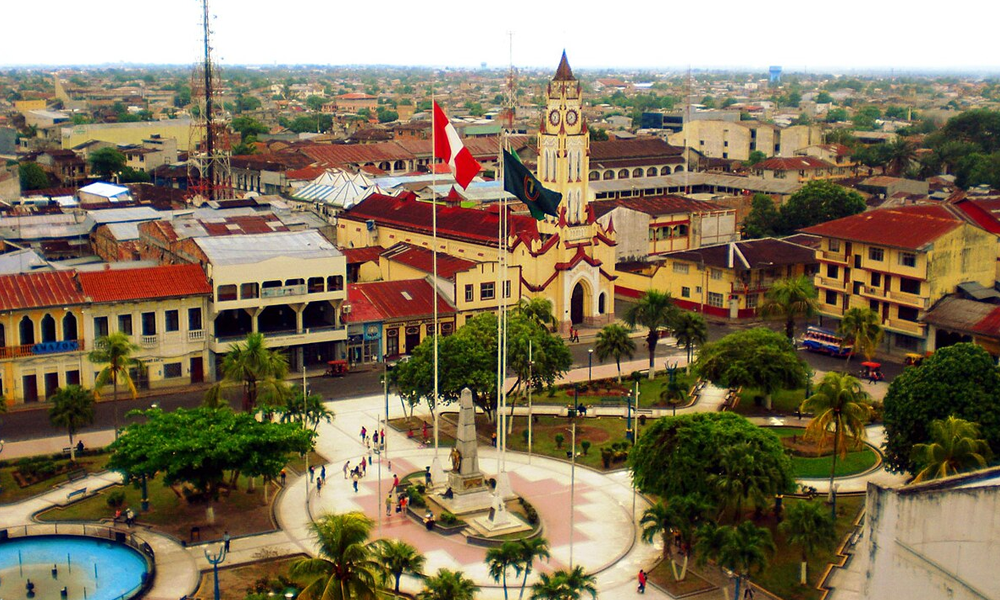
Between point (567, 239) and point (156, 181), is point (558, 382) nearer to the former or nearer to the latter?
point (567, 239)

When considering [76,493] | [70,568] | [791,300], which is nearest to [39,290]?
[76,493]

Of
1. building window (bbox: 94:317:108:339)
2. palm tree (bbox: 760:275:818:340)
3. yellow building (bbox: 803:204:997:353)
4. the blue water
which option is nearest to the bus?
palm tree (bbox: 760:275:818:340)

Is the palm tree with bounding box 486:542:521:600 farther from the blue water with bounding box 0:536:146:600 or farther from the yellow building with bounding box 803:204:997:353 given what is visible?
the yellow building with bounding box 803:204:997:353

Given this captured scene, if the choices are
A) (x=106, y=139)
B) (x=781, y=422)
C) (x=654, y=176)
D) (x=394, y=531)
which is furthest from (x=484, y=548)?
(x=106, y=139)

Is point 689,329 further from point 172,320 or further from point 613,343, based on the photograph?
point 172,320

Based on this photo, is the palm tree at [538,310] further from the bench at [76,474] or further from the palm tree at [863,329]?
the bench at [76,474]
